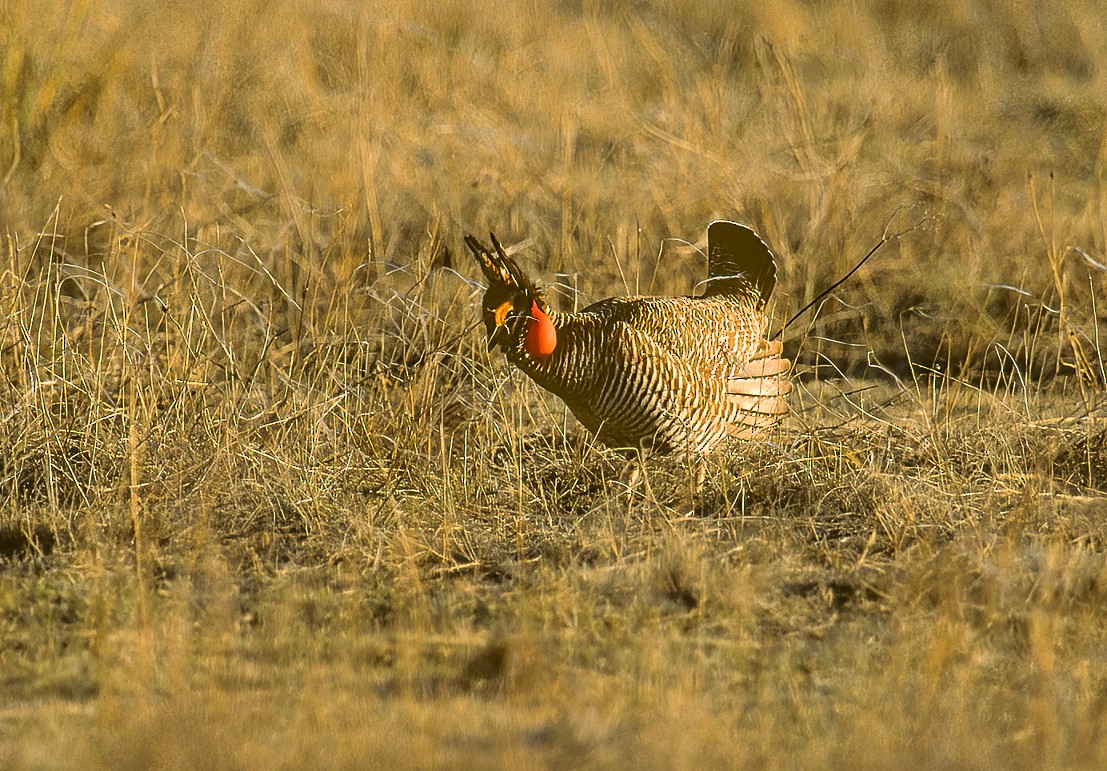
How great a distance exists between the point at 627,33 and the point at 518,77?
1653 mm

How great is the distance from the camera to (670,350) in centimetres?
430

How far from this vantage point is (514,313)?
418 cm

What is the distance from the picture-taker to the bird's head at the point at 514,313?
4168 millimetres

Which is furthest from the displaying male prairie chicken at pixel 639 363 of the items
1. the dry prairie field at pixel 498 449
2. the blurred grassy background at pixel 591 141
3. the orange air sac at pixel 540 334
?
the blurred grassy background at pixel 591 141

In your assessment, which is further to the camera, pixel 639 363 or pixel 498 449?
pixel 498 449

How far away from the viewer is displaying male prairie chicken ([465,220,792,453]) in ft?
13.8

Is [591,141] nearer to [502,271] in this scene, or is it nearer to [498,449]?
[498,449]

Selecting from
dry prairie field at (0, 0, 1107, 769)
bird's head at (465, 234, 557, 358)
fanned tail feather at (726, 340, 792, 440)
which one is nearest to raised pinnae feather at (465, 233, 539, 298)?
bird's head at (465, 234, 557, 358)

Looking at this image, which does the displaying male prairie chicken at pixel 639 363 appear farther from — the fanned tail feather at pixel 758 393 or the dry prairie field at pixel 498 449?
the dry prairie field at pixel 498 449

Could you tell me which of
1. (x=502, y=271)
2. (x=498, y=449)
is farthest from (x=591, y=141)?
(x=502, y=271)

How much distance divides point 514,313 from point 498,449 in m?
0.58

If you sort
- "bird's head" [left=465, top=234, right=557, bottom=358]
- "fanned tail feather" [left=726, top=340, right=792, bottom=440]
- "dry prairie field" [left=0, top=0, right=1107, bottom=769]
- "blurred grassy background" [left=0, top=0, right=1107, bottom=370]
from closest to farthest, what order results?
"dry prairie field" [left=0, top=0, right=1107, bottom=769]
"bird's head" [left=465, top=234, right=557, bottom=358]
"fanned tail feather" [left=726, top=340, right=792, bottom=440]
"blurred grassy background" [left=0, top=0, right=1107, bottom=370]

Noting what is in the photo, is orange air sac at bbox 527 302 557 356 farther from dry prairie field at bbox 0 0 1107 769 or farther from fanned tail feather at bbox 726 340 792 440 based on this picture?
fanned tail feather at bbox 726 340 792 440

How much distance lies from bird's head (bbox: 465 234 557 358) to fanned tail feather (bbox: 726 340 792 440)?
0.60 metres
